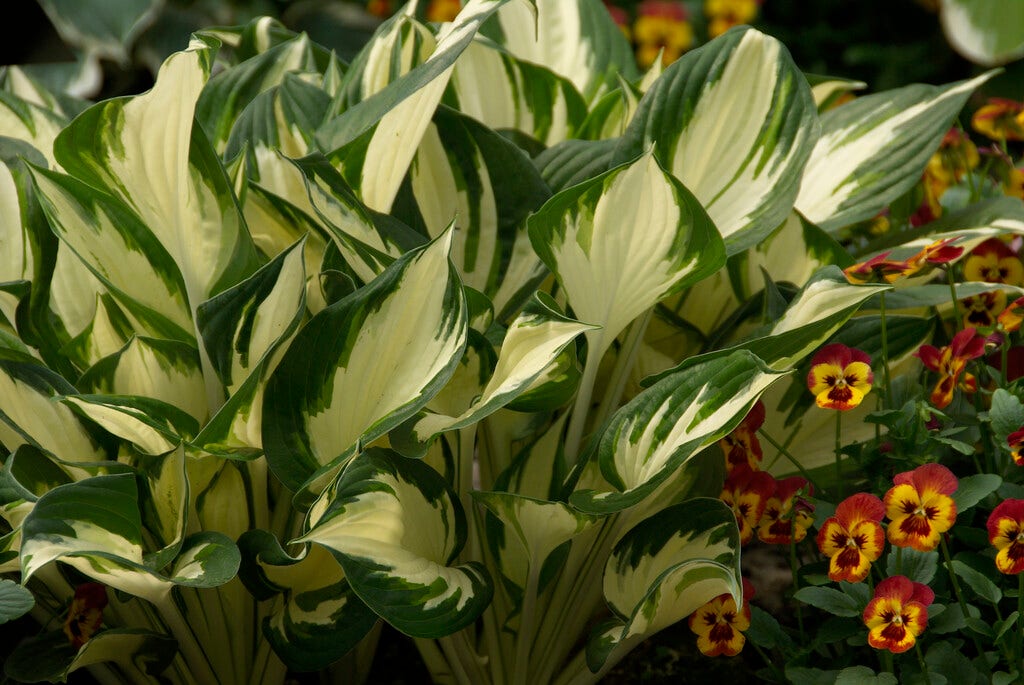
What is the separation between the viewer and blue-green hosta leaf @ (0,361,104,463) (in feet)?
2.65

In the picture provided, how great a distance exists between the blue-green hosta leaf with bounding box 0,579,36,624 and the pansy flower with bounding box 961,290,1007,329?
819mm

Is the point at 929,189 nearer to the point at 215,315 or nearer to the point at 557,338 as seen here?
the point at 557,338

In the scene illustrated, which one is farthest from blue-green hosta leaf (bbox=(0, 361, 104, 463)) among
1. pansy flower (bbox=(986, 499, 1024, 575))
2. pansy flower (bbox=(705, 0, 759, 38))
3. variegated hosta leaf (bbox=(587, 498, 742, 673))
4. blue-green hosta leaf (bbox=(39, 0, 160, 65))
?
pansy flower (bbox=(705, 0, 759, 38))

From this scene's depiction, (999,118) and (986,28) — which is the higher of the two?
(999,118)

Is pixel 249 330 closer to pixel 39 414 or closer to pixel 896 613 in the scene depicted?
pixel 39 414

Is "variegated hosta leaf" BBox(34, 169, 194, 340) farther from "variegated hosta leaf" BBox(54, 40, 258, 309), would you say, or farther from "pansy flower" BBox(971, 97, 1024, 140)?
"pansy flower" BBox(971, 97, 1024, 140)

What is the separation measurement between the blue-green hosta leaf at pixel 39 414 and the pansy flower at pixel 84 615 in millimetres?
104

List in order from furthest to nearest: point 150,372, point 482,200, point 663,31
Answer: point 663,31 < point 482,200 < point 150,372

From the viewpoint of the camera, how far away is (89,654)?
2.76 feet

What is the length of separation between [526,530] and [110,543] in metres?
0.29

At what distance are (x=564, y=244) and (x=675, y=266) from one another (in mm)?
86

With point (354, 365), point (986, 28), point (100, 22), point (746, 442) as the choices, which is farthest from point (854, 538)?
point (100, 22)

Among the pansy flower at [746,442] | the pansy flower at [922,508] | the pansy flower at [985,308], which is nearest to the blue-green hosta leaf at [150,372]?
the pansy flower at [746,442]

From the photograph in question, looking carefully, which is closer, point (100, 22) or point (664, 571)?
point (664, 571)
